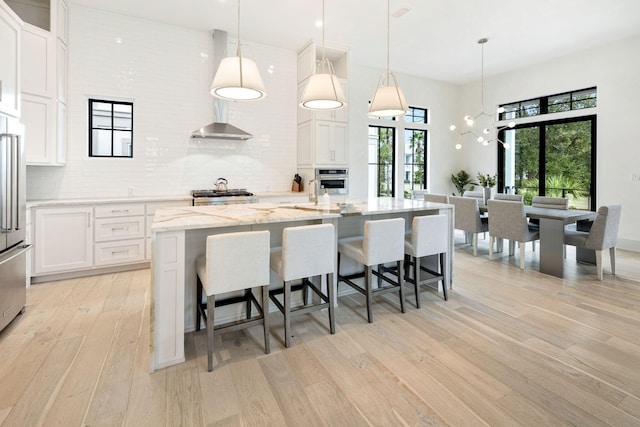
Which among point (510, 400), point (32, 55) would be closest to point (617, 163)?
point (510, 400)

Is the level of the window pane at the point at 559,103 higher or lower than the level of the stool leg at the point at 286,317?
higher

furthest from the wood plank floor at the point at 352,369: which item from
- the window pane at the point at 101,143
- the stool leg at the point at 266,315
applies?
the window pane at the point at 101,143

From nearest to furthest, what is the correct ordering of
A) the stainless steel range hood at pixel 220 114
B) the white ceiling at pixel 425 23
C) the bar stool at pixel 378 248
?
1. the bar stool at pixel 378 248
2. the white ceiling at pixel 425 23
3. the stainless steel range hood at pixel 220 114

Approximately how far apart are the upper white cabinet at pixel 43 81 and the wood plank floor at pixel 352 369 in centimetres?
170

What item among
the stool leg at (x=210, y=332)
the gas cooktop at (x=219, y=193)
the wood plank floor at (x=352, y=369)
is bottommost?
the wood plank floor at (x=352, y=369)

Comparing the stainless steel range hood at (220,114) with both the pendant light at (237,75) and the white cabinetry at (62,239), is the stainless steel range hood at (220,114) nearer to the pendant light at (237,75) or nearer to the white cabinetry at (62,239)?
the white cabinetry at (62,239)

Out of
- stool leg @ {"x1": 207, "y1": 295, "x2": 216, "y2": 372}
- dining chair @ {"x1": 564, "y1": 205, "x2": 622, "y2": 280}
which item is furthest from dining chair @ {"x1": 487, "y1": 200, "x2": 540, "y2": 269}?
stool leg @ {"x1": 207, "y1": 295, "x2": 216, "y2": 372}

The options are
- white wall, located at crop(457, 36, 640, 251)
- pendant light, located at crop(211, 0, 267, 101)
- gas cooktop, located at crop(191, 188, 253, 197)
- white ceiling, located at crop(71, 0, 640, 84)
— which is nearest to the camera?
pendant light, located at crop(211, 0, 267, 101)

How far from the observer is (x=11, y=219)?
8.42 feet

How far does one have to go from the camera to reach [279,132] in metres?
5.55

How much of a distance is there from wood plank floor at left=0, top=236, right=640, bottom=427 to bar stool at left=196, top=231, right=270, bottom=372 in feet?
0.78

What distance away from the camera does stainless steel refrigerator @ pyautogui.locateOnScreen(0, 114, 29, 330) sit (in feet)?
8.02

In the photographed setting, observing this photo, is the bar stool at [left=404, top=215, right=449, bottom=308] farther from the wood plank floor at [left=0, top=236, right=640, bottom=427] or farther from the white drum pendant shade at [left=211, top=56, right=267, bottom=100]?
the white drum pendant shade at [left=211, top=56, right=267, bottom=100]

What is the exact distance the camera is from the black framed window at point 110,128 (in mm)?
4367
